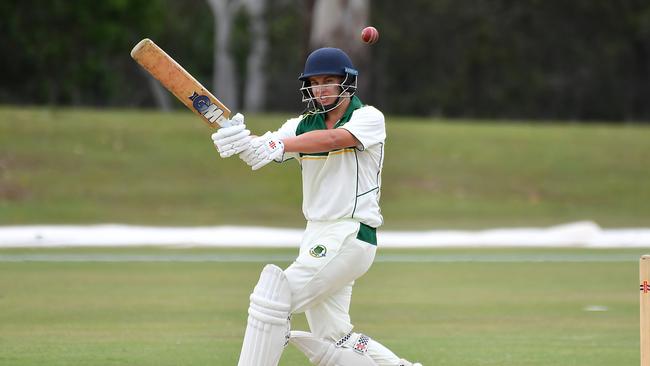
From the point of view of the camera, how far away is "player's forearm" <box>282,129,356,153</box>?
5629mm

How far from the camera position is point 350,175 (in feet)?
19.1

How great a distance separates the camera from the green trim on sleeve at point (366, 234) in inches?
228

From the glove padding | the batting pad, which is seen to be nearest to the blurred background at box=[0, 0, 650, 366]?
the batting pad

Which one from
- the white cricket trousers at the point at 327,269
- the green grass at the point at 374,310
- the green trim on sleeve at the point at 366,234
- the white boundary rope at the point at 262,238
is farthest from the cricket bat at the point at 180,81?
the white boundary rope at the point at 262,238

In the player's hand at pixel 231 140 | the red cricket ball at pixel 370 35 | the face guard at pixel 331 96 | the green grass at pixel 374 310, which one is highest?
the red cricket ball at pixel 370 35

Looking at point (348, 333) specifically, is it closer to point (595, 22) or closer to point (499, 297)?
point (499, 297)

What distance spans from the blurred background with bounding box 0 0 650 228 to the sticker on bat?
554 inches

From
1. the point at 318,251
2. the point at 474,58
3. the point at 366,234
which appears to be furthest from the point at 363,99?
the point at 474,58

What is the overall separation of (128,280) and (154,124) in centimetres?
1336

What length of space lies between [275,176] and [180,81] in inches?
683

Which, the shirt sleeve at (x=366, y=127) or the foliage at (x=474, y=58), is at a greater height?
the foliage at (x=474, y=58)

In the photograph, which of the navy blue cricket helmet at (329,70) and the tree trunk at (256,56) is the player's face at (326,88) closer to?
the navy blue cricket helmet at (329,70)

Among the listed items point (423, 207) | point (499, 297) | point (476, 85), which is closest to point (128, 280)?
point (499, 297)

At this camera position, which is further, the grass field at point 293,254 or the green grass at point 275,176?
the green grass at point 275,176
